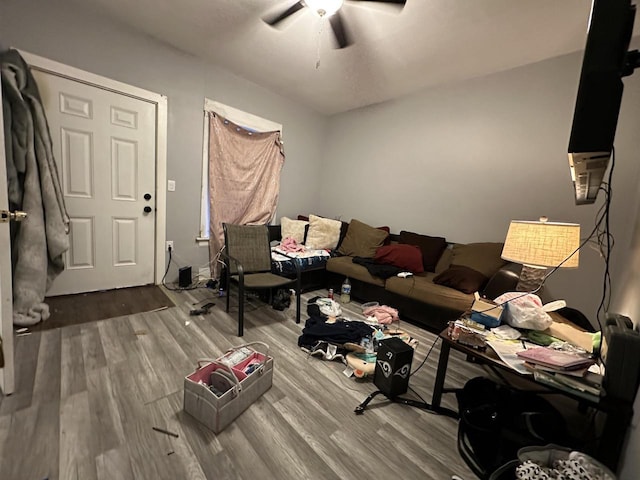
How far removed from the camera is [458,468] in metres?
1.15

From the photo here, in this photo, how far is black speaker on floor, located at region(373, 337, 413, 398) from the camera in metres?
1.51

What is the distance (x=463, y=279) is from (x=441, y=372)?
1.20m

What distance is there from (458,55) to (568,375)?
107 inches

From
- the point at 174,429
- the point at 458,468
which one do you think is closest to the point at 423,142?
the point at 458,468

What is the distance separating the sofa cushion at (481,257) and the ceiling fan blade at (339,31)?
7.60ft

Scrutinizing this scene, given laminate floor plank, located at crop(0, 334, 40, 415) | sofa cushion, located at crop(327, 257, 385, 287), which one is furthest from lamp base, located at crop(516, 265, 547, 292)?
laminate floor plank, located at crop(0, 334, 40, 415)

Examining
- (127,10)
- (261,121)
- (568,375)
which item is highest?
(127,10)

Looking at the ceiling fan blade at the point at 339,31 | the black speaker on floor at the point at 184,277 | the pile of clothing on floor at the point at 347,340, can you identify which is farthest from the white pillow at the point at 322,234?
the ceiling fan blade at the point at 339,31

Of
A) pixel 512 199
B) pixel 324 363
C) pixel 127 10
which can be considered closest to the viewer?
pixel 324 363

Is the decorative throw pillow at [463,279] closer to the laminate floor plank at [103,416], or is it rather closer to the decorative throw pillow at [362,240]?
the decorative throw pillow at [362,240]

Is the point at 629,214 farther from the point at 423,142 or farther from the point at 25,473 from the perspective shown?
the point at 25,473

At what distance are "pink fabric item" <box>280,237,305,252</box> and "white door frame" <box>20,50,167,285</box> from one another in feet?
4.55

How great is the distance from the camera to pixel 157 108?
2.72 m

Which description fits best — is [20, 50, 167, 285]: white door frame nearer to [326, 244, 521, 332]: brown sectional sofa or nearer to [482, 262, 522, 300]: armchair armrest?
[326, 244, 521, 332]: brown sectional sofa
